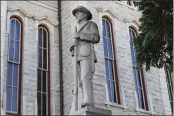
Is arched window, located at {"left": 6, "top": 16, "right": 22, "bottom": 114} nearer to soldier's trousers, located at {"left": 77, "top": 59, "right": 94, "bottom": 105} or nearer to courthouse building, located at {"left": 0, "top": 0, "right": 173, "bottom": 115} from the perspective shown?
courthouse building, located at {"left": 0, "top": 0, "right": 173, "bottom": 115}

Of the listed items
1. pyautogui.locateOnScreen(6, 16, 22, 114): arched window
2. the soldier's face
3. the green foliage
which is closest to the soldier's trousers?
the soldier's face

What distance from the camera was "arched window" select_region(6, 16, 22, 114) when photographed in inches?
615

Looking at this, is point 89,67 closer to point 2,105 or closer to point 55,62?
point 2,105

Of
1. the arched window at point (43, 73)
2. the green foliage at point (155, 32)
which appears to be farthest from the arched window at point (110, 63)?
the green foliage at point (155, 32)

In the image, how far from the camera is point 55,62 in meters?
18.1

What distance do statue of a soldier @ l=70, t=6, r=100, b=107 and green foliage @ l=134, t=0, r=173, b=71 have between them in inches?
121

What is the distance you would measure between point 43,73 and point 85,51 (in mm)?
9408

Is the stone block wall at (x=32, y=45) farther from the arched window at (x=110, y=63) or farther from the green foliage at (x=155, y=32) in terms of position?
the green foliage at (x=155, y=32)

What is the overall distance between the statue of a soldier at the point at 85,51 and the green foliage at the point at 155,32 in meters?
3.07

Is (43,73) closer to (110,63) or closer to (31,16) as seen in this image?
(31,16)

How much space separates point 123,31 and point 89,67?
11632 mm

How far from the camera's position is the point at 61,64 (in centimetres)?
1819

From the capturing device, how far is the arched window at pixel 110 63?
693 inches

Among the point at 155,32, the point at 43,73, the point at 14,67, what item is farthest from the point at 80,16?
the point at 43,73
